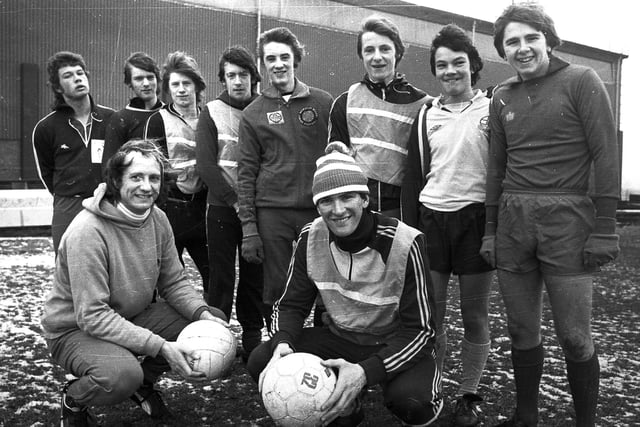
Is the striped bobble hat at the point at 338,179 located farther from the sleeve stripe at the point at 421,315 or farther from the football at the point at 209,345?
the football at the point at 209,345

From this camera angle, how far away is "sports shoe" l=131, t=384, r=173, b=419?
3.50m

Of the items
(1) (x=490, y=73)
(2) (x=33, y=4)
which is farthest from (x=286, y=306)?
(2) (x=33, y=4)

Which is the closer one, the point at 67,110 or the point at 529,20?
the point at 529,20

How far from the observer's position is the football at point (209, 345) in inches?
125

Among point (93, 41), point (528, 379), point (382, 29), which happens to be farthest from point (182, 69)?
point (93, 41)

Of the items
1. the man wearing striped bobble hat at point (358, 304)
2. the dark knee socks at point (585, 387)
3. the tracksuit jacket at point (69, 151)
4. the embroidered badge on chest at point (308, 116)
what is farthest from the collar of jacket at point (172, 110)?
the dark knee socks at point (585, 387)

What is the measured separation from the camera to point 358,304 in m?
3.16

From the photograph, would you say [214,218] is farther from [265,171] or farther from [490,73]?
[490,73]

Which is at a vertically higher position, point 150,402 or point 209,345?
point 209,345

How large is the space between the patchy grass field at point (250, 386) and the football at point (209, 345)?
1.44 ft

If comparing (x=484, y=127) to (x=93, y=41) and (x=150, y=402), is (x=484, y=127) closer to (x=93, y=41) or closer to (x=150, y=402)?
(x=150, y=402)

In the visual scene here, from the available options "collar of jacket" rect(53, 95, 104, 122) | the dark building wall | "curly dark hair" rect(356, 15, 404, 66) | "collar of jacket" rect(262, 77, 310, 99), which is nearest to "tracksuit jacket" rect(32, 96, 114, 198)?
"collar of jacket" rect(53, 95, 104, 122)

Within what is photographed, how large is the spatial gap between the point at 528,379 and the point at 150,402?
195 centimetres

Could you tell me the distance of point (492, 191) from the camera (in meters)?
3.32
